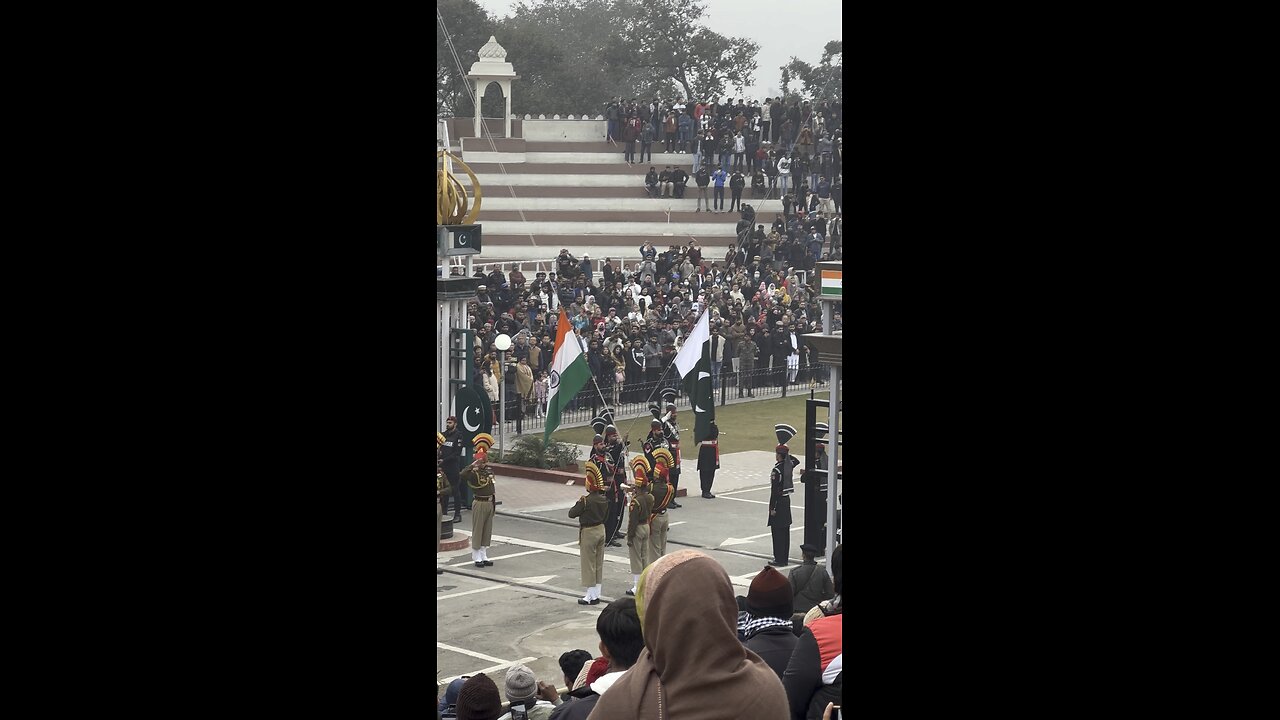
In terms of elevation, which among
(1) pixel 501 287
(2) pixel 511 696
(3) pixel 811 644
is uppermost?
(1) pixel 501 287

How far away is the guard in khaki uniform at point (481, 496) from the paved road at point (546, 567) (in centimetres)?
17

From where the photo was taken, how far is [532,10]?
53.9 meters

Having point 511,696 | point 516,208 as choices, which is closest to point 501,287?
point 516,208

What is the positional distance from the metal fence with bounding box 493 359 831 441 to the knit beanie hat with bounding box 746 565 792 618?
1328 cm

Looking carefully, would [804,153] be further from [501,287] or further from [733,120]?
[501,287]

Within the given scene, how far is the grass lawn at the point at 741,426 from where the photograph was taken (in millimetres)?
17531

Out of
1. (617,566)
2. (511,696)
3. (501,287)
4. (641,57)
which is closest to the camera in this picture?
(511,696)

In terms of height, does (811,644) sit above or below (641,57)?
below

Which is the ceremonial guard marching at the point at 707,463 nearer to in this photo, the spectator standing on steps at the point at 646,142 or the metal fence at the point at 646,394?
the metal fence at the point at 646,394

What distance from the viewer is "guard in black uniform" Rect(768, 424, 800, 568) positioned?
1128 cm

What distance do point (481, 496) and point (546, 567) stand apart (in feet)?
3.14

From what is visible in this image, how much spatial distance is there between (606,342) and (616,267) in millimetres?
8772

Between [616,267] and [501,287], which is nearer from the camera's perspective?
[501,287]

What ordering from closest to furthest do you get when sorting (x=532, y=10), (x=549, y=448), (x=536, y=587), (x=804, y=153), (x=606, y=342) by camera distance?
1. (x=536, y=587)
2. (x=549, y=448)
3. (x=606, y=342)
4. (x=804, y=153)
5. (x=532, y=10)
